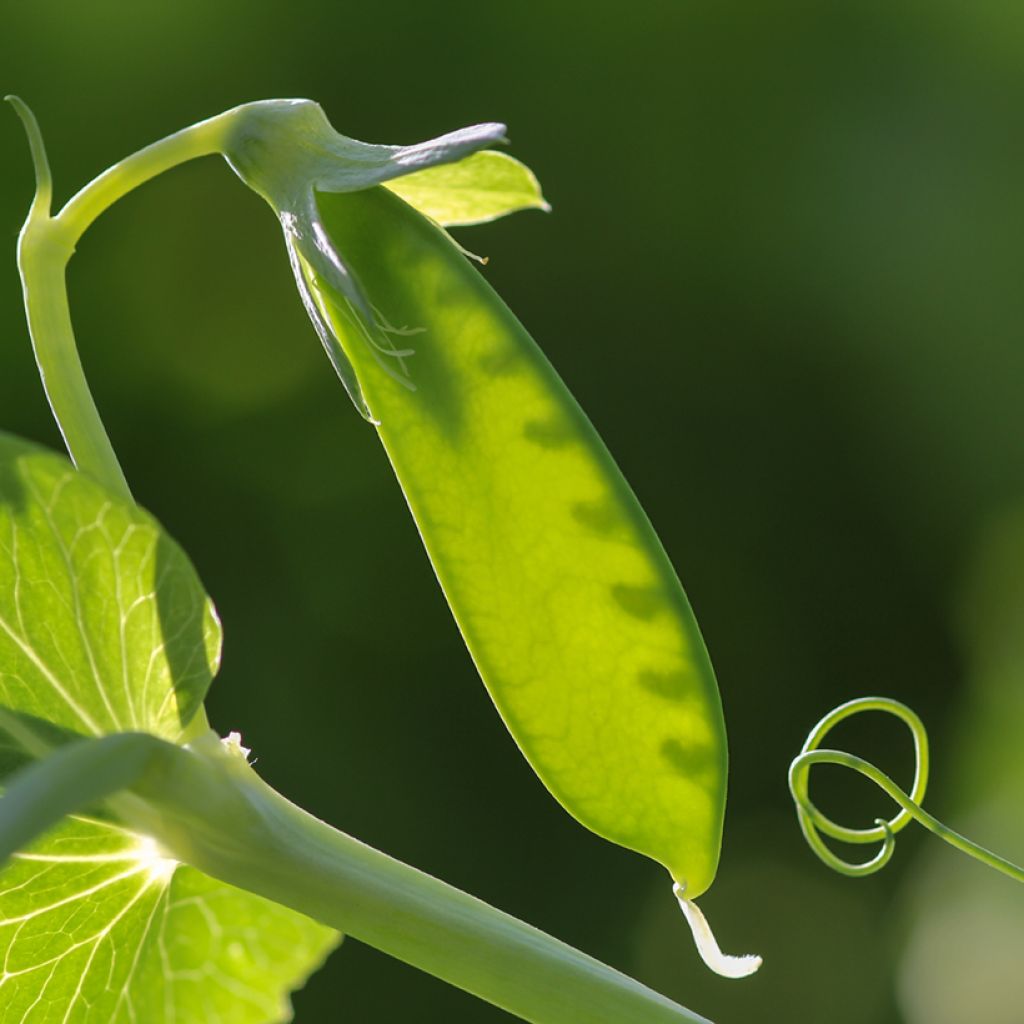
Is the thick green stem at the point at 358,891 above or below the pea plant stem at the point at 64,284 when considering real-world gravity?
below

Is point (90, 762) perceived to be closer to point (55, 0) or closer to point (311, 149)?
point (311, 149)

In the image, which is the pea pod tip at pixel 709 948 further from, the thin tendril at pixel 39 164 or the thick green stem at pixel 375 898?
the thin tendril at pixel 39 164

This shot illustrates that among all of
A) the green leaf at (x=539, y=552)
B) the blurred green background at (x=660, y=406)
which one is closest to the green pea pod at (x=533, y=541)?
the green leaf at (x=539, y=552)

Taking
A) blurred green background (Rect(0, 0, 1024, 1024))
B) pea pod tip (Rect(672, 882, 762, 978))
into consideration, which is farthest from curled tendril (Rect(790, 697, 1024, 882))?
blurred green background (Rect(0, 0, 1024, 1024))

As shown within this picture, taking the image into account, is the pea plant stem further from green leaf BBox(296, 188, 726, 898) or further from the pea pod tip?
the pea pod tip

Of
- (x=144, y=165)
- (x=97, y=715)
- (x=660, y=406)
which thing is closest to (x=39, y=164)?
(x=144, y=165)

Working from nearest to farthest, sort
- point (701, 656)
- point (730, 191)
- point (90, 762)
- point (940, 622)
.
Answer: point (90, 762), point (701, 656), point (940, 622), point (730, 191)

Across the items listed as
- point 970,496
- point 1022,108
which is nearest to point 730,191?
point 1022,108

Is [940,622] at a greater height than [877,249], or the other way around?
[877,249]
